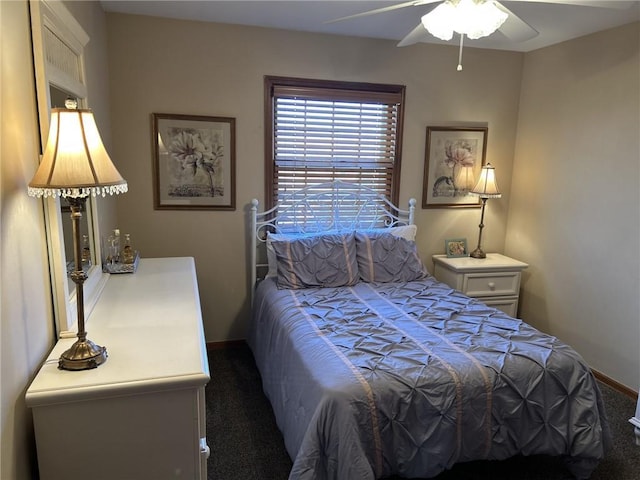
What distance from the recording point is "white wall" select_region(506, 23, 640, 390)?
296cm

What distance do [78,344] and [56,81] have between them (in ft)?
2.97

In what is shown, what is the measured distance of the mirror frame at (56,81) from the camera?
139cm

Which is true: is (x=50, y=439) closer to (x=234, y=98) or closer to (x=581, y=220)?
(x=234, y=98)

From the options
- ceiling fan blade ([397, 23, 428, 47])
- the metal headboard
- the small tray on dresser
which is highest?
ceiling fan blade ([397, 23, 428, 47])

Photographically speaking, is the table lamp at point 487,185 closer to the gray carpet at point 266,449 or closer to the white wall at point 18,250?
the gray carpet at point 266,449

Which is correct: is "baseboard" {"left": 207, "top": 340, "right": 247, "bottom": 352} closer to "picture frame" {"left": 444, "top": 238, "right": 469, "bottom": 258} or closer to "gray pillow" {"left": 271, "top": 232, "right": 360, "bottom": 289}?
"gray pillow" {"left": 271, "top": 232, "right": 360, "bottom": 289}

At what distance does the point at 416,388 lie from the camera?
1869mm

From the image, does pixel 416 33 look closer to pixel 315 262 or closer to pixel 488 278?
pixel 315 262

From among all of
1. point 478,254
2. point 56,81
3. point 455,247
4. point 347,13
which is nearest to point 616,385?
point 478,254

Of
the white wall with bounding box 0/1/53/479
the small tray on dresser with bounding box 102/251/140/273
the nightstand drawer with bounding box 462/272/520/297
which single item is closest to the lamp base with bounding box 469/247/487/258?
the nightstand drawer with bounding box 462/272/520/297

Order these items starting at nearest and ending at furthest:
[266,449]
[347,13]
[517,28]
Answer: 1. [517,28]
2. [266,449]
3. [347,13]

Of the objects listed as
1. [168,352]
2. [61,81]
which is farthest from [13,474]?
[61,81]

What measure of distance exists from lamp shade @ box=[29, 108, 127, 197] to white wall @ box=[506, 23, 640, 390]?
314 cm

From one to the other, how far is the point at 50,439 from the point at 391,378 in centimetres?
122
